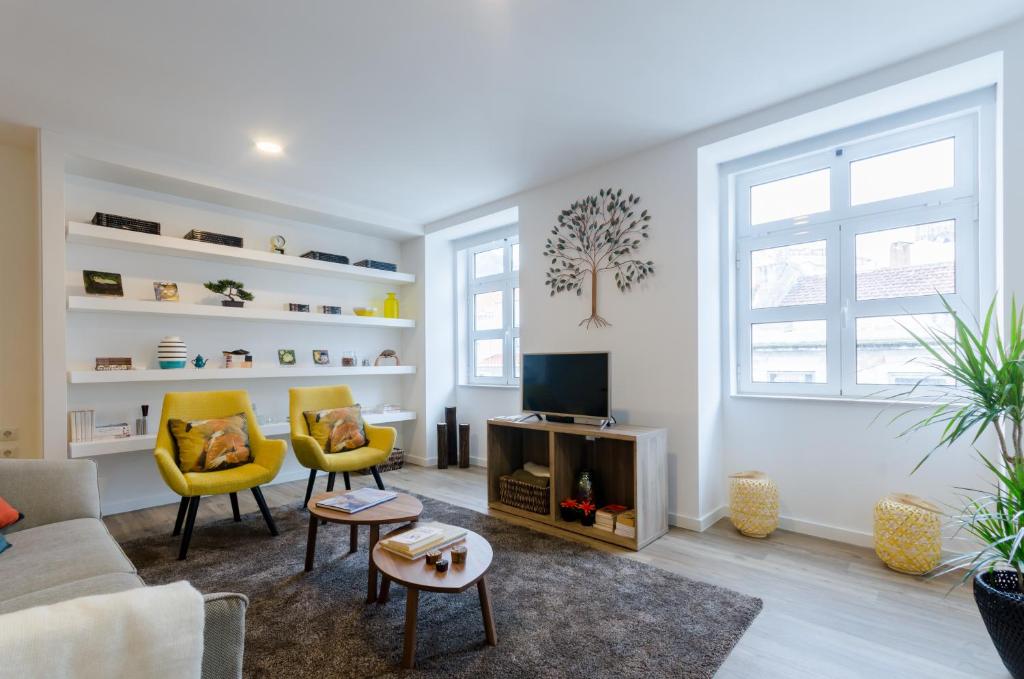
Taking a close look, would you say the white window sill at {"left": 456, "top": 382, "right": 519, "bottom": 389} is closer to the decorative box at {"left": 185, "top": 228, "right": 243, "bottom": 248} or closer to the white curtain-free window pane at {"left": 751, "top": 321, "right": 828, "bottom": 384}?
the white curtain-free window pane at {"left": 751, "top": 321, "right": 828, "bottom": 384}

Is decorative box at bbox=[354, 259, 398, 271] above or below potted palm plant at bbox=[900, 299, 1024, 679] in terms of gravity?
above

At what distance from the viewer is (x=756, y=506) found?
2.93 metres

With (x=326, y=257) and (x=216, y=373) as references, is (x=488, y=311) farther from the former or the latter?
(x=216, y=373)

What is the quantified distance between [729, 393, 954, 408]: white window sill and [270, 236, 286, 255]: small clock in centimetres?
387

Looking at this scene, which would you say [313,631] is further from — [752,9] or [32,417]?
[752,9]

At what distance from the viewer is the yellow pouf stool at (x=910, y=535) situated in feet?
7.93

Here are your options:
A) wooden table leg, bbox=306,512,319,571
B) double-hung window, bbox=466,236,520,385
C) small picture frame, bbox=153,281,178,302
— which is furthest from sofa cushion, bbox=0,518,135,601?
double-hung window, bbox=466,236,520,385

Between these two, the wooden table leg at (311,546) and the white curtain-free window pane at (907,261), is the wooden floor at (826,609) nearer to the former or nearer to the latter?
the wooden table leg at (311,546)

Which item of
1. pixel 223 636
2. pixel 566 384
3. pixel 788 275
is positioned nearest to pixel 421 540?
pixel 223 636

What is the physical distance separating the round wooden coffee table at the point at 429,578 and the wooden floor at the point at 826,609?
89cm

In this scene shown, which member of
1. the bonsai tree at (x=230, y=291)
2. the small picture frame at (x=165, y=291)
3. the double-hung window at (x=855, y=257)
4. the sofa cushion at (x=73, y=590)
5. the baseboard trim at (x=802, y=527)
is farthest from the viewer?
the bonsai tree at (x=230, y=291)

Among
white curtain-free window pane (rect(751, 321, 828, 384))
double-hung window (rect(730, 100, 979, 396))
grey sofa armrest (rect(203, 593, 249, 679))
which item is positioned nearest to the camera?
grey sofa armrest (rect(203, 593, 249, 679))

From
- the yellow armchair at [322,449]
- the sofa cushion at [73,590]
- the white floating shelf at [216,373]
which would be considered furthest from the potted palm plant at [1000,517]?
the white floating shelf at [216,373]

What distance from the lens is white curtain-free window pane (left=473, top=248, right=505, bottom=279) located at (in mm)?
5180
